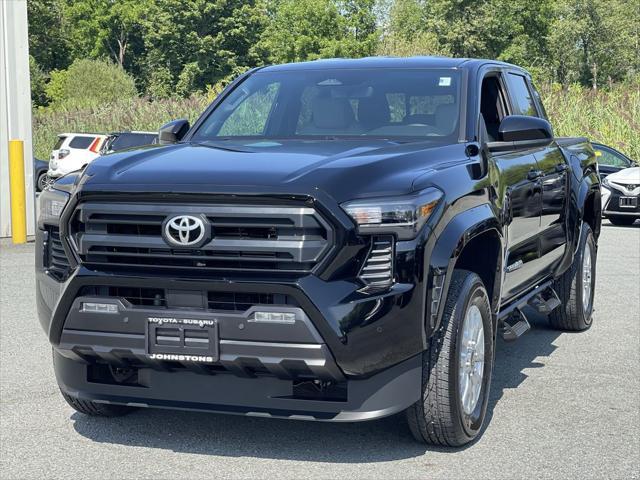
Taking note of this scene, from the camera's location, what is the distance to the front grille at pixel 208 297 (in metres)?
4.46

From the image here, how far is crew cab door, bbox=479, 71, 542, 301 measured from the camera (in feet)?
19.5

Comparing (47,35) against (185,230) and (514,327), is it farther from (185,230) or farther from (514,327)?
(185,230)

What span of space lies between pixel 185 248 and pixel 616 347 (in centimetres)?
436

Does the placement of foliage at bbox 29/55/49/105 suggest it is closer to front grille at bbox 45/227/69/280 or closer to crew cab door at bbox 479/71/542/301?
crew cab door at bbox 479/71/542/301

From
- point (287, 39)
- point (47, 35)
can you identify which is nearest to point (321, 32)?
point (287, 39)

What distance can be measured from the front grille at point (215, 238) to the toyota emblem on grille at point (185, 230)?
0.02m

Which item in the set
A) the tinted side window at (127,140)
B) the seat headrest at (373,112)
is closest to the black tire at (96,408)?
the seat headrest at (373,112)

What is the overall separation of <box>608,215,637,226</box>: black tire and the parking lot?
13587mm

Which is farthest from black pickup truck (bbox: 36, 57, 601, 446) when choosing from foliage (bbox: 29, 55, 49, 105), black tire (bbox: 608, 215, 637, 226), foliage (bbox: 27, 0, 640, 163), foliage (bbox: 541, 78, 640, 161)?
foliage (bbox: 29, 55, 49, 105)

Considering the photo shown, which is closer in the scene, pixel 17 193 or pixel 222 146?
pixel 222 146

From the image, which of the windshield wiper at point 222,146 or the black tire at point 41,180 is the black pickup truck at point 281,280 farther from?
the black tire at point 41,180

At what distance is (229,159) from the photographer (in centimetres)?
503

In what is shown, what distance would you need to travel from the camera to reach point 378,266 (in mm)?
4477

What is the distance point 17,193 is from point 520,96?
8969 mm
